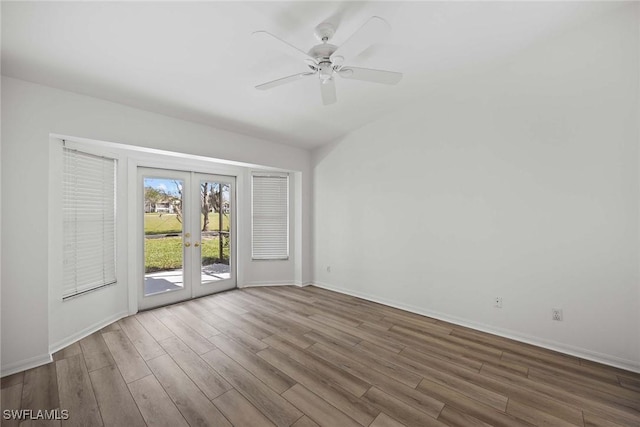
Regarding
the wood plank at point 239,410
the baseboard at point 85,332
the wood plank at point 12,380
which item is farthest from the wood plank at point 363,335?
the wood plank at point 12,380

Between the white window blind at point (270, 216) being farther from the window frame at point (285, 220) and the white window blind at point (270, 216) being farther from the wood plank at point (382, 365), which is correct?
the wood plank at point (382, 365)

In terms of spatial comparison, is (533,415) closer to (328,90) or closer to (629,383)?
(629,383)

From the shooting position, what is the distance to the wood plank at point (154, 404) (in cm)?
170

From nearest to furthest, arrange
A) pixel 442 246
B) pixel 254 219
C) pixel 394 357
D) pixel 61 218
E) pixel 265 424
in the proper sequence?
1. pixel 265 424
2. pixel 394 357
3. pixel 61 218
4. pixel 442 246
5. pixel 254 219

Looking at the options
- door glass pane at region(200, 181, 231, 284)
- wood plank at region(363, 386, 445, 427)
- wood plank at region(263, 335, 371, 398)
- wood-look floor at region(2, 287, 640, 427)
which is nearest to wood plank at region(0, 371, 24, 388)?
wood-look floor at region(2, 287, 640, 427)

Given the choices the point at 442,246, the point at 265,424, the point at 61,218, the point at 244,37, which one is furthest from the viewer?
the point at 442,246

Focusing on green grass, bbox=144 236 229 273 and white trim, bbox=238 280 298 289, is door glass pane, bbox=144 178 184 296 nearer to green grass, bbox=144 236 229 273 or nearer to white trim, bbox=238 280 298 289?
green grass, bbox=144 236 229 273

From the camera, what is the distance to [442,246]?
337 centimetres

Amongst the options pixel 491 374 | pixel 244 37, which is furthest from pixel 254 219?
pixel 491 374

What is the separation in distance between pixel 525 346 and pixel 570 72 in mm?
2862

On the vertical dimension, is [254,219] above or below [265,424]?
above

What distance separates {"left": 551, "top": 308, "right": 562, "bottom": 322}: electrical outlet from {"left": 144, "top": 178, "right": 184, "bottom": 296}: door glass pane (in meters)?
4.90

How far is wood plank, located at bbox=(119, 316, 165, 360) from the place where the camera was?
2.53 metres

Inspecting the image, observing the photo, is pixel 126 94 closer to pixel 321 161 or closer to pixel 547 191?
pixel 321 161
